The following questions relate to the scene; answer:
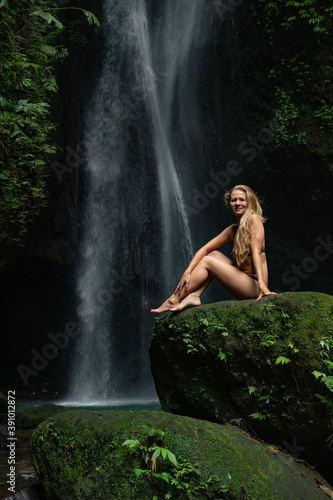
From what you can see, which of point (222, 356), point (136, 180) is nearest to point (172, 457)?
point (222, 356)

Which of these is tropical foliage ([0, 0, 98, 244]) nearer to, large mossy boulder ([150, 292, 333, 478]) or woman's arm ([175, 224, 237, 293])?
woman's arm ([175, 224, 237, 293])

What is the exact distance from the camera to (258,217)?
13.9 ft

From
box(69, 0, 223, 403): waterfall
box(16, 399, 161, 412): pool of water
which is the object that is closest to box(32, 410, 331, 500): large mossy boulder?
box(16, 399, 161, 412): pool of water

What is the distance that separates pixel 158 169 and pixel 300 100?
14.1 ft

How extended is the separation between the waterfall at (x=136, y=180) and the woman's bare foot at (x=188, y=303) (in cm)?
789

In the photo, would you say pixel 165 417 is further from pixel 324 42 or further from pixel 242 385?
pixel 324 42

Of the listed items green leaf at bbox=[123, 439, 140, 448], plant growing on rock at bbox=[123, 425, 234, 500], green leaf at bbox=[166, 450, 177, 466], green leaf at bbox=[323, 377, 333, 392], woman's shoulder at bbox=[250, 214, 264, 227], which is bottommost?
plant growing on rock at bbox=[123, 425, 234, 500]

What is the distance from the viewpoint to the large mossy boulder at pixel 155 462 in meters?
2.76

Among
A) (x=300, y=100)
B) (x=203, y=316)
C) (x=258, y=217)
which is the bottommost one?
(x=203, y=316)

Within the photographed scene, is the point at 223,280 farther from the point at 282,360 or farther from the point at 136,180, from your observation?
the point at 136,180

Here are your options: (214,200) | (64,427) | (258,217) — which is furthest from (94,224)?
(64,427)

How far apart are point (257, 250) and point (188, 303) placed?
31.5 inches

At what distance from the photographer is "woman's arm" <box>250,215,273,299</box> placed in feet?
12.8

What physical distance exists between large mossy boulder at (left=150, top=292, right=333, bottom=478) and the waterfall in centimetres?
788
